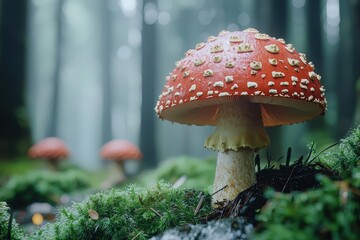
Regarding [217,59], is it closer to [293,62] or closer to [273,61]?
[273,61]

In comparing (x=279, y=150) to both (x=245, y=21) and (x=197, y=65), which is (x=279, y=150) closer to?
(x=197, y=65)

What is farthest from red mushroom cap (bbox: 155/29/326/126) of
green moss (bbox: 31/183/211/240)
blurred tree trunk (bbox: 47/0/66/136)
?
blurred tree trunk (bbox: 47/0/66/136)

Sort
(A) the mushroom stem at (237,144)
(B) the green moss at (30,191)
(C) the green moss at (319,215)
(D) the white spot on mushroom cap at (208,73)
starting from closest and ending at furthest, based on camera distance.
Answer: (C) the green moss at (319,215), (D) the white spot on mushroom cap at (208,73), (A) the mushroom stem at (237,144), (B) the green moss at (30,191)

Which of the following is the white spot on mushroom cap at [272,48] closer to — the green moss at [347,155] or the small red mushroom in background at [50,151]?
the green moss at [347,155]

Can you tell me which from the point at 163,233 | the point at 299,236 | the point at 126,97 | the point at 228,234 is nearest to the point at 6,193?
the point at 163,233

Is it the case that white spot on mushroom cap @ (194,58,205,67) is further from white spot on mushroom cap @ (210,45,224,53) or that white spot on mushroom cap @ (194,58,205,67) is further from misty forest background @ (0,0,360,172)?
misty forest background @ (0,0,360,172)

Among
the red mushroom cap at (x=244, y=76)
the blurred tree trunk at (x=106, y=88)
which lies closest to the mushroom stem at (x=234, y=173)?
the red mushroom cap at (x=244, y=76)
